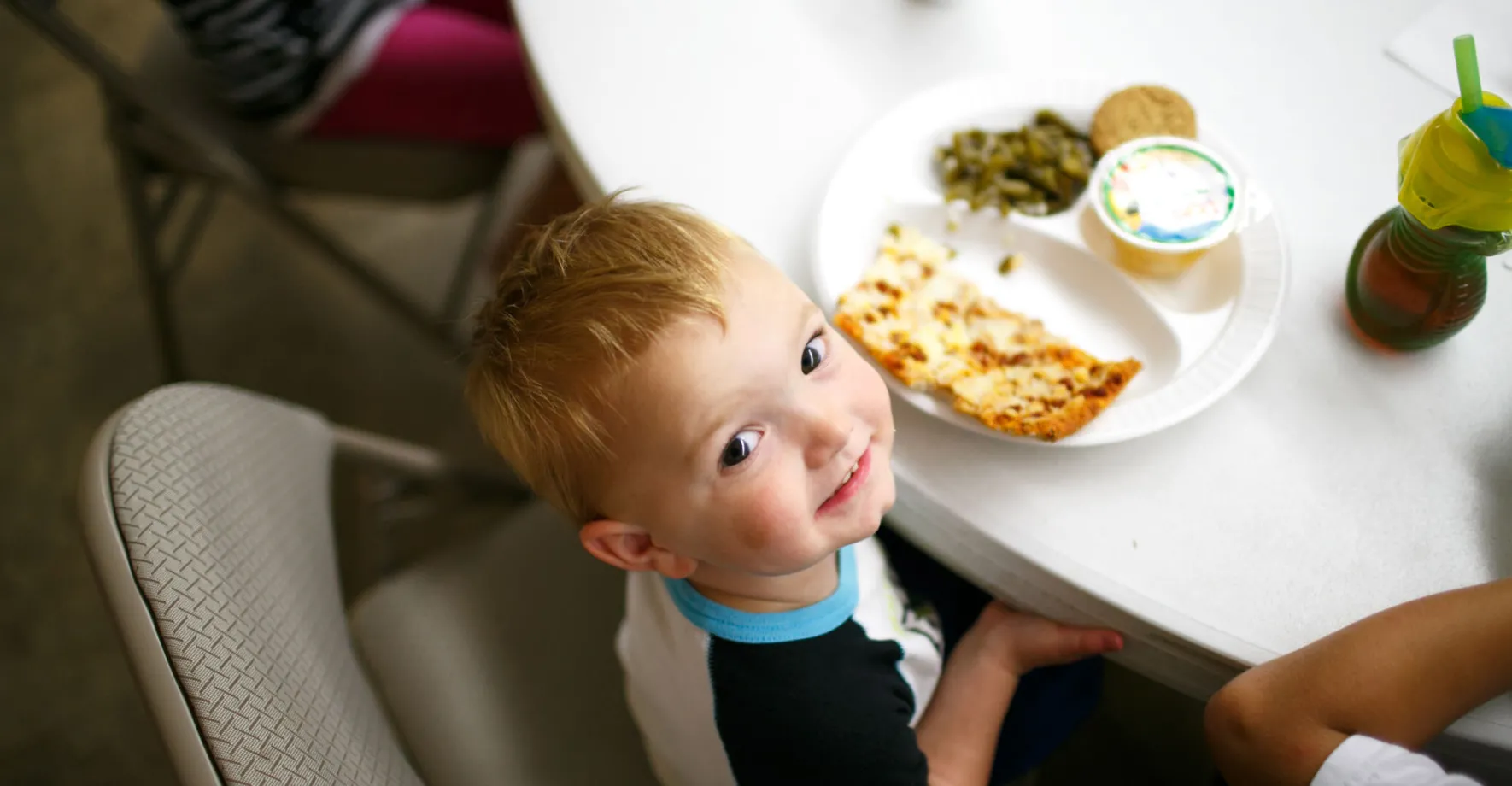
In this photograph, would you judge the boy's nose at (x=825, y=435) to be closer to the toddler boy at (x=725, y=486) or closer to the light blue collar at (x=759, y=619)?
the toddler boy at (x=725, y=486)

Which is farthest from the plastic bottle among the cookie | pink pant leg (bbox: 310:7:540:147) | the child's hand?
pink pant leg (bbox: 310:7:540:147)

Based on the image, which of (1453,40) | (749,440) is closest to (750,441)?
(749,440)

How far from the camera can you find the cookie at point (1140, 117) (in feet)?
2.52

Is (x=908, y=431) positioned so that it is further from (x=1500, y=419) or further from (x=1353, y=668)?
(x=1500, y=419)

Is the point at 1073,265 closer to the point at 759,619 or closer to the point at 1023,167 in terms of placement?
the point at 1023,167

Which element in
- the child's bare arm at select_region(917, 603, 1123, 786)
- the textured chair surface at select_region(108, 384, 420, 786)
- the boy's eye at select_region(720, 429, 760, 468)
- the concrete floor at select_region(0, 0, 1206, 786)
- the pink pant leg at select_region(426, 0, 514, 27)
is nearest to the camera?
the textured chair surface at select_region(108, 384, 420, 786)

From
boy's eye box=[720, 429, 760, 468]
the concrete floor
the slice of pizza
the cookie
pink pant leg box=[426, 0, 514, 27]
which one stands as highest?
the cookie

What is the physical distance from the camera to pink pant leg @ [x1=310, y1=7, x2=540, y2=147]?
117 cm

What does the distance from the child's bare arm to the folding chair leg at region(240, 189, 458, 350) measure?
40.4 inches

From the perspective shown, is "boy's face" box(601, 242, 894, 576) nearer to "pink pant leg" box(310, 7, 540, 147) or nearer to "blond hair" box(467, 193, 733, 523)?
"blond hair" box(467, 193, 733, 523)

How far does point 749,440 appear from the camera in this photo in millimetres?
616

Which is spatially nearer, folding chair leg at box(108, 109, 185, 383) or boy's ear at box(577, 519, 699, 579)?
boy's ear at box(577, 519, 699, 579)

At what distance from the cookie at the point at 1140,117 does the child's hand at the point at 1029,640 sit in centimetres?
40

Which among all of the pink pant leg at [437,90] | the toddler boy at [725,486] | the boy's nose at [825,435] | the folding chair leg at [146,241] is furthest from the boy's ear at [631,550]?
the folding chair leg at [146,241]
